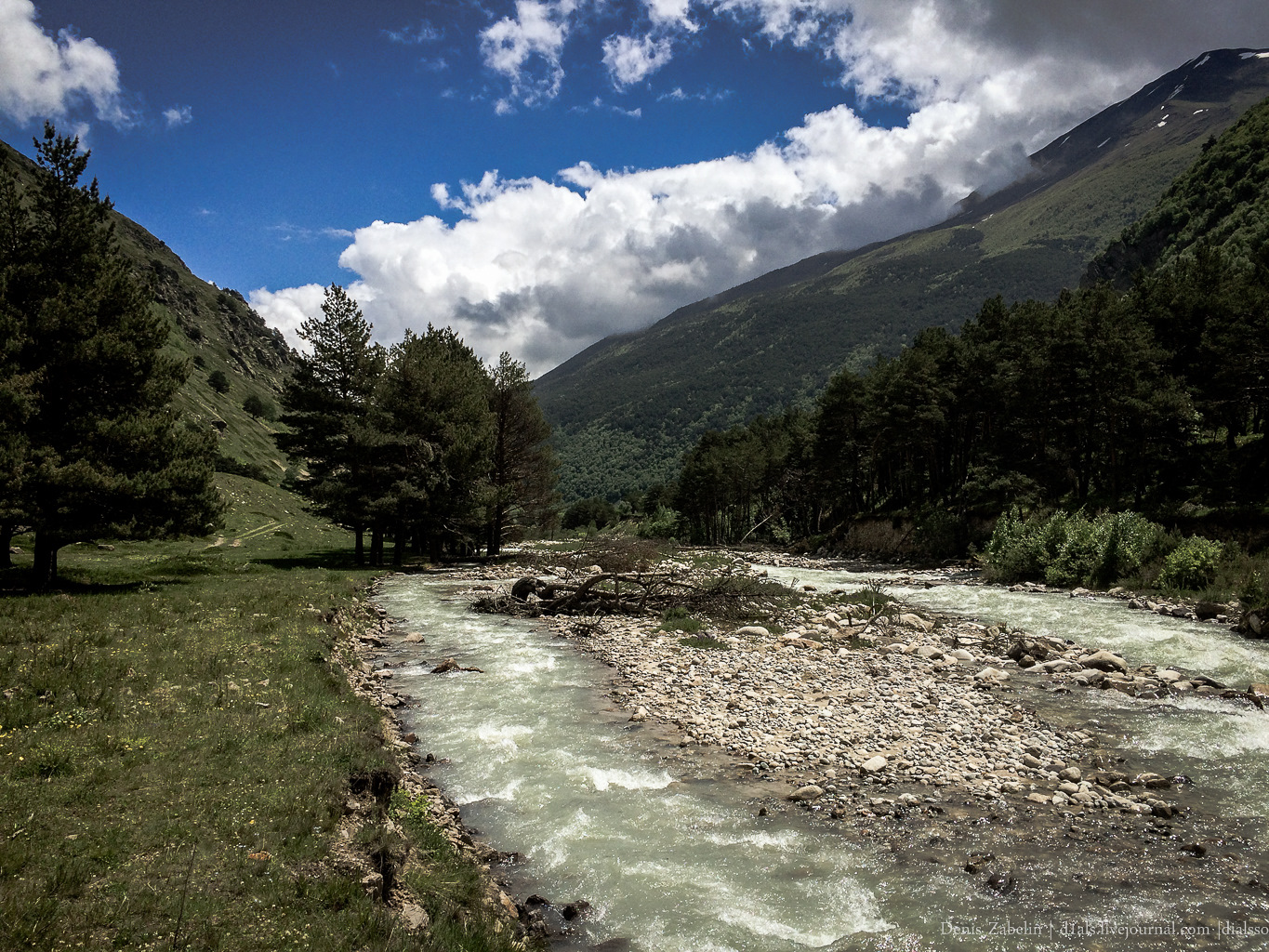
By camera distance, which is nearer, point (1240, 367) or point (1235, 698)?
point (1235, 698)

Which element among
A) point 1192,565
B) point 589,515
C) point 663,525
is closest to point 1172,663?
point 1192,565

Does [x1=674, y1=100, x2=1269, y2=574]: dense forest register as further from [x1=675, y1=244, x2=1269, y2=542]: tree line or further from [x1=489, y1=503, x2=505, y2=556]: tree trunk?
[x1=489, y1=503, x2=505, y2=556]: tree trunk

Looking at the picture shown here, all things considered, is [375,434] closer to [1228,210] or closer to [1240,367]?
[1240,367]

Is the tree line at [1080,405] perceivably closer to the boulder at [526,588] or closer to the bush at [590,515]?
the boulder at [526,588]

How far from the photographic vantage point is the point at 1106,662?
16984 millimetres

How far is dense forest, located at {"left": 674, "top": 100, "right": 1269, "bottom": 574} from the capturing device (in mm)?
36281

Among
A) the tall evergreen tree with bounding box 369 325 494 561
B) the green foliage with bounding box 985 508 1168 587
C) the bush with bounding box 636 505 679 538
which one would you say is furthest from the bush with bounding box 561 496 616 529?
the green foliage with bounding box 985 508 1168 587

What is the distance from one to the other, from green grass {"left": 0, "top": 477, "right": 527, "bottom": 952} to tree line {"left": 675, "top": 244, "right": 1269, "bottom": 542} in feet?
137

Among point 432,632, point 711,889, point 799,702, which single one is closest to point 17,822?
point 711,889

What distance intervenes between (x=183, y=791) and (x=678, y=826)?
6.27 m

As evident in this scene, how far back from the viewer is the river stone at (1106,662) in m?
16.8

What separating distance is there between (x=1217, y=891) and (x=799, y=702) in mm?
7445

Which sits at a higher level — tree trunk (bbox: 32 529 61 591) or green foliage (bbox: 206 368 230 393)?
green foliage (bbox: 206 368 230 393)

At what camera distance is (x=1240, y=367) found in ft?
109
